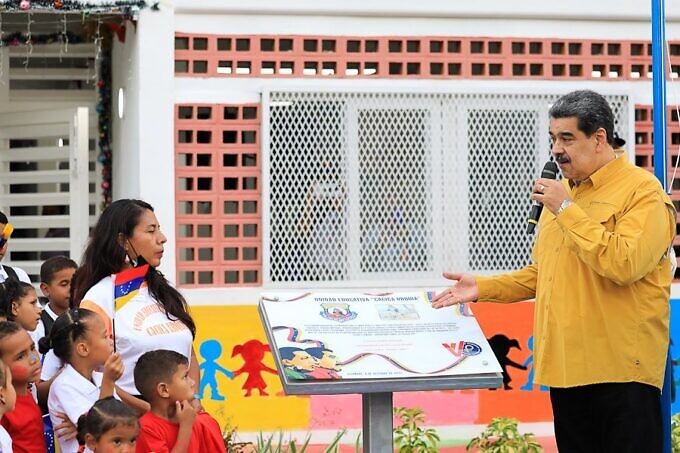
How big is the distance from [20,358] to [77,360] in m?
0.23

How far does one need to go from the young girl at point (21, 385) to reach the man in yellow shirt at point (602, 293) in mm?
2056

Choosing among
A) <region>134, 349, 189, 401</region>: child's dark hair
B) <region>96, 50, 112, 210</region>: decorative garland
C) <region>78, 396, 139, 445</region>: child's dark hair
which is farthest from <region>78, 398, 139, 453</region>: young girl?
<region>96, 50, 112, 210</region>: decorative garland

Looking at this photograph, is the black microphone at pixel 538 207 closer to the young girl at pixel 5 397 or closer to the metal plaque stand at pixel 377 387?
the metal plaque stand at pixel 377 387

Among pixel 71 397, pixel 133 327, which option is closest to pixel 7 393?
pixel 71 397

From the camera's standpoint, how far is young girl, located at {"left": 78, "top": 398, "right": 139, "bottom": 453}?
15.3 ft

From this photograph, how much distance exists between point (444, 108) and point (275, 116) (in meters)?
1.17

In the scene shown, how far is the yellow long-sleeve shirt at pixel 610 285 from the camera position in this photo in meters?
4.60

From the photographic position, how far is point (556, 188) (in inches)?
186

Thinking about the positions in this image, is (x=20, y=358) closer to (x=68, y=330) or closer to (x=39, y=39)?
Answer: (x=68, y=330)

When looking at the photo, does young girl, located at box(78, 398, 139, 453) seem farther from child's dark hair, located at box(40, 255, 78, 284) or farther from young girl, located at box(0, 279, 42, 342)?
child's dark hair, located at box(40, 255, 78, 284)

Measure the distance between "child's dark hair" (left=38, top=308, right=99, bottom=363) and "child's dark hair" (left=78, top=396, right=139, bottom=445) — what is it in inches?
18.0

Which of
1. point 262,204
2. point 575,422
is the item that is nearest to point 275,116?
point 262,204

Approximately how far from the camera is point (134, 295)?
17.3 ft

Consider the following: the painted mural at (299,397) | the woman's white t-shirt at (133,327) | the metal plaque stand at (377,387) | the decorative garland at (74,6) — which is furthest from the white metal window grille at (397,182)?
the metal plaque stand at (377,387)
